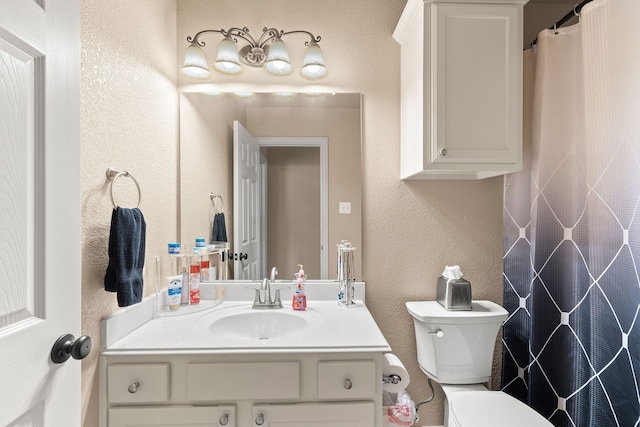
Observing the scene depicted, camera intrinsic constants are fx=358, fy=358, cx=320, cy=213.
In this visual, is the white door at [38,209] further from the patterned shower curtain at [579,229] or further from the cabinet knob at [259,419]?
the patterned shower curtain at [579,229]

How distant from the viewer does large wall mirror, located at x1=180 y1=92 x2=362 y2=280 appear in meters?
1.80

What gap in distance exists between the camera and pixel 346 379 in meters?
1.22

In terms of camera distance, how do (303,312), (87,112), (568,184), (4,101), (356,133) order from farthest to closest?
(356,133), (303,312), (568,184), (87,112), (4,101)

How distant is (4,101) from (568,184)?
183 centimetres

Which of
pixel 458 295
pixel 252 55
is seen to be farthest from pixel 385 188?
pixel 252 55

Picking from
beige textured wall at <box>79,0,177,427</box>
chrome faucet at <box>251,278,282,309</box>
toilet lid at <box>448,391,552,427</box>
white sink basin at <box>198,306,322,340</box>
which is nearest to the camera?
beige textured wall at <box>79,0,177,427</box>

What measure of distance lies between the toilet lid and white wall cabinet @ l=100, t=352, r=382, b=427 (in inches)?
16.9

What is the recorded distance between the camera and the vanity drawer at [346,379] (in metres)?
1.22

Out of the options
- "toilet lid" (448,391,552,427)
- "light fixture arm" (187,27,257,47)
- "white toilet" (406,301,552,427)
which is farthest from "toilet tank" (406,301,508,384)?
"light fixture arm" (187,27,257,47)

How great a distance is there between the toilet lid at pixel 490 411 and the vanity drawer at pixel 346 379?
480mm

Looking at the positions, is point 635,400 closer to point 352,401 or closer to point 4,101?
point 352,401

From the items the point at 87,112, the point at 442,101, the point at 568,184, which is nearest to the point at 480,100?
the point at 442,101

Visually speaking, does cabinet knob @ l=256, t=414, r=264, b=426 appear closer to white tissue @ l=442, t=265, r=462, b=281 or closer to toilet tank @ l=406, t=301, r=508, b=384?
toilet tank @ l=406, t=301, r=508, b=384

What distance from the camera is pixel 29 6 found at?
708mm
